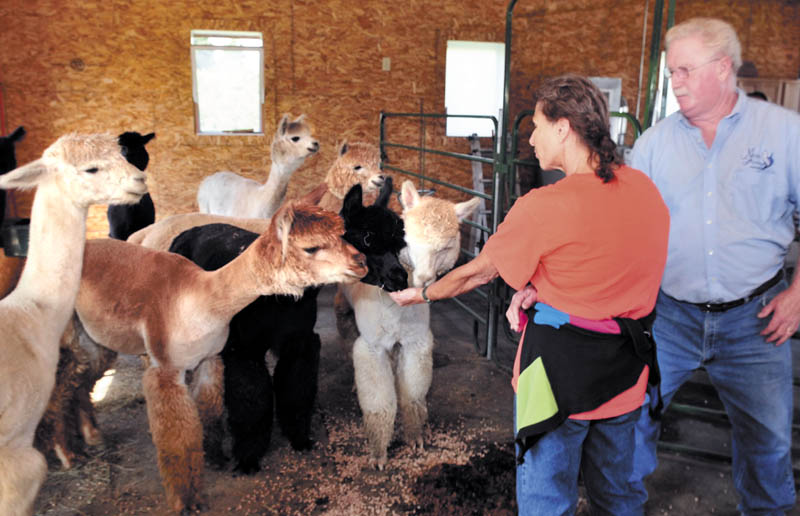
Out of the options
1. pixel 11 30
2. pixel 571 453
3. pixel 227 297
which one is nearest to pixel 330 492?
pixel 227 297

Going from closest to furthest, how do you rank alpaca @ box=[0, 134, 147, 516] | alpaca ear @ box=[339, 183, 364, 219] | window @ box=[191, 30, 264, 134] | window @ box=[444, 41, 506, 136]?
alpaca @ box=[0, 134, 147, 516] < alpaca ear @ box=[339, 183, 364, 219] < window @ box=[191, 30, 264, 134] < window @ box=[444, 41, 506, 136]

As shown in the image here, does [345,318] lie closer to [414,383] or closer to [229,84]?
[414,383]

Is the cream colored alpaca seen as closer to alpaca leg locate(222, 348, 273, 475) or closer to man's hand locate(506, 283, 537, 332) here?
alpaca leg locate(222, 348, 273, 475)

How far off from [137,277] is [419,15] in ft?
21.3

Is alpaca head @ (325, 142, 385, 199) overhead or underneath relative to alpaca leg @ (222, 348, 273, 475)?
overhead

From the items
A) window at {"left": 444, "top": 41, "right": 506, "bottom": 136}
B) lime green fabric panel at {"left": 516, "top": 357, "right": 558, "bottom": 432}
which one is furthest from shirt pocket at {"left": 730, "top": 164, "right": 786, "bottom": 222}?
window at {"left": 444, "top": 41, "right": 506, "bottom": 136}

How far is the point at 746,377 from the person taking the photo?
6.93 ft

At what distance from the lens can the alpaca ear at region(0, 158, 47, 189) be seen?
6.42ft

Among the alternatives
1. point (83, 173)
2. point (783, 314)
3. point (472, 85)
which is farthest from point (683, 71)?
point (472, 85)

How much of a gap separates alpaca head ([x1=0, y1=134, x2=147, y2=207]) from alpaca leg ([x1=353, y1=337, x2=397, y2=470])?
4.53 ft

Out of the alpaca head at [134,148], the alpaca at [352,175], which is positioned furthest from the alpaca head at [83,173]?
the alpaca head at [134,148]

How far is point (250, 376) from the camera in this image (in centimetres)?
283

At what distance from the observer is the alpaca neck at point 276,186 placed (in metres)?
5.33

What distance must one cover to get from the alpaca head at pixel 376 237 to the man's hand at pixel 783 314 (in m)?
1.31
